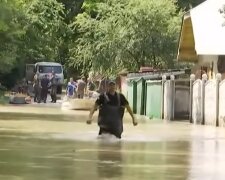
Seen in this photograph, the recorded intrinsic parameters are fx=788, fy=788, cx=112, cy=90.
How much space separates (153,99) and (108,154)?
18.4 metres

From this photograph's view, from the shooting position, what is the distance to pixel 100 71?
48.9 meters

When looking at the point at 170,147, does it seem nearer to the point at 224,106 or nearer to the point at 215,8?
the point at 224,106

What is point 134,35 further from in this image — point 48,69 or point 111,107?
point 111,107

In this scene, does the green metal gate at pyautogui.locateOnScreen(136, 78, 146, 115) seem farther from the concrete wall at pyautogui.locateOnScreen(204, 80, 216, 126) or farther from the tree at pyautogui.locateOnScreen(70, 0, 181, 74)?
the tree at pyautogui.locateOnScreen(70, 0, 181, 74)

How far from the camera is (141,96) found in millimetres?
36125

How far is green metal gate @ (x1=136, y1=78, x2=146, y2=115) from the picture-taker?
117ft

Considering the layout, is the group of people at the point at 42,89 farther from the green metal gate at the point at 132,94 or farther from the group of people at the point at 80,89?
the green metal gate at the point at 132,94

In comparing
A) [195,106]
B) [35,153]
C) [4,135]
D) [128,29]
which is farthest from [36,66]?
[35,153]

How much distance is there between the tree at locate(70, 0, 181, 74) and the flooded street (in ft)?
69.1

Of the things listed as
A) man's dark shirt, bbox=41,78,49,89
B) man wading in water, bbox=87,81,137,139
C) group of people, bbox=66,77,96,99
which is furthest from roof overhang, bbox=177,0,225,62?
man's dark shirt, bbox=41,78,49,89

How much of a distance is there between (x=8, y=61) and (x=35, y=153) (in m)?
30.2

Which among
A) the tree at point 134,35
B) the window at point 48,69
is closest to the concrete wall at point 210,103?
the tree at point 134,35

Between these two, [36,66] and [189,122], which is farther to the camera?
[36,66]

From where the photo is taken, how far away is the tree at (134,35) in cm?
4488
